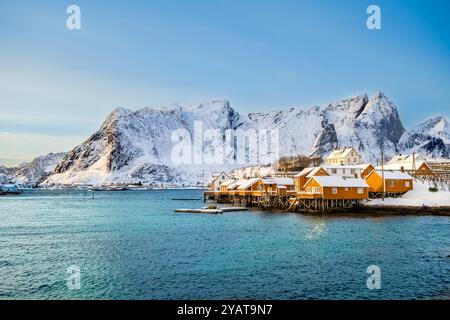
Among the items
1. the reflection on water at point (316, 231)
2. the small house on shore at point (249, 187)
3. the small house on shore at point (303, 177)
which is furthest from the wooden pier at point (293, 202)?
the reflection on water at point (316, 231)

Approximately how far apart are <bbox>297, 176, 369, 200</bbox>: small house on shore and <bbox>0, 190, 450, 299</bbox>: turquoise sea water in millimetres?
16229

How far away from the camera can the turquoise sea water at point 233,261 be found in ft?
75.6

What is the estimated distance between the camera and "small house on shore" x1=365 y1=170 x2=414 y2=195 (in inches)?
2965

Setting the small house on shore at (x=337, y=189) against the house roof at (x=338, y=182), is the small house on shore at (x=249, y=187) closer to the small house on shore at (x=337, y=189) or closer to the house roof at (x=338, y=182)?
the small house on shore at (x=337, y=189)

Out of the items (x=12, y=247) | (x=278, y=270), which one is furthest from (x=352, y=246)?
(x=12, y=247)

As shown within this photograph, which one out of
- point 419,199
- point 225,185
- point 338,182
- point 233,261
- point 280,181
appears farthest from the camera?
point 225,185

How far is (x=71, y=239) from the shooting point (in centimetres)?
4528

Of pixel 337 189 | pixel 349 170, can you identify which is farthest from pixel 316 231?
pixel 349 170

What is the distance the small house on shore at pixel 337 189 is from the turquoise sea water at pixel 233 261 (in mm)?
16229

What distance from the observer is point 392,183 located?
75500mm

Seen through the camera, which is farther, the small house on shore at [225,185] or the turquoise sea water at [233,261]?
the small house on shore at [225,185]

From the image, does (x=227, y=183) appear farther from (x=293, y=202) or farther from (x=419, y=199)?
(x=419, y=199)

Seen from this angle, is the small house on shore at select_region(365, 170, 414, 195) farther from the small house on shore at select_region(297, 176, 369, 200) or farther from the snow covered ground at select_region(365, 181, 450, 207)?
the small house on shore at select_region(297, 176, 369, 200)

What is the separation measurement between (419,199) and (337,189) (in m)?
13.3
